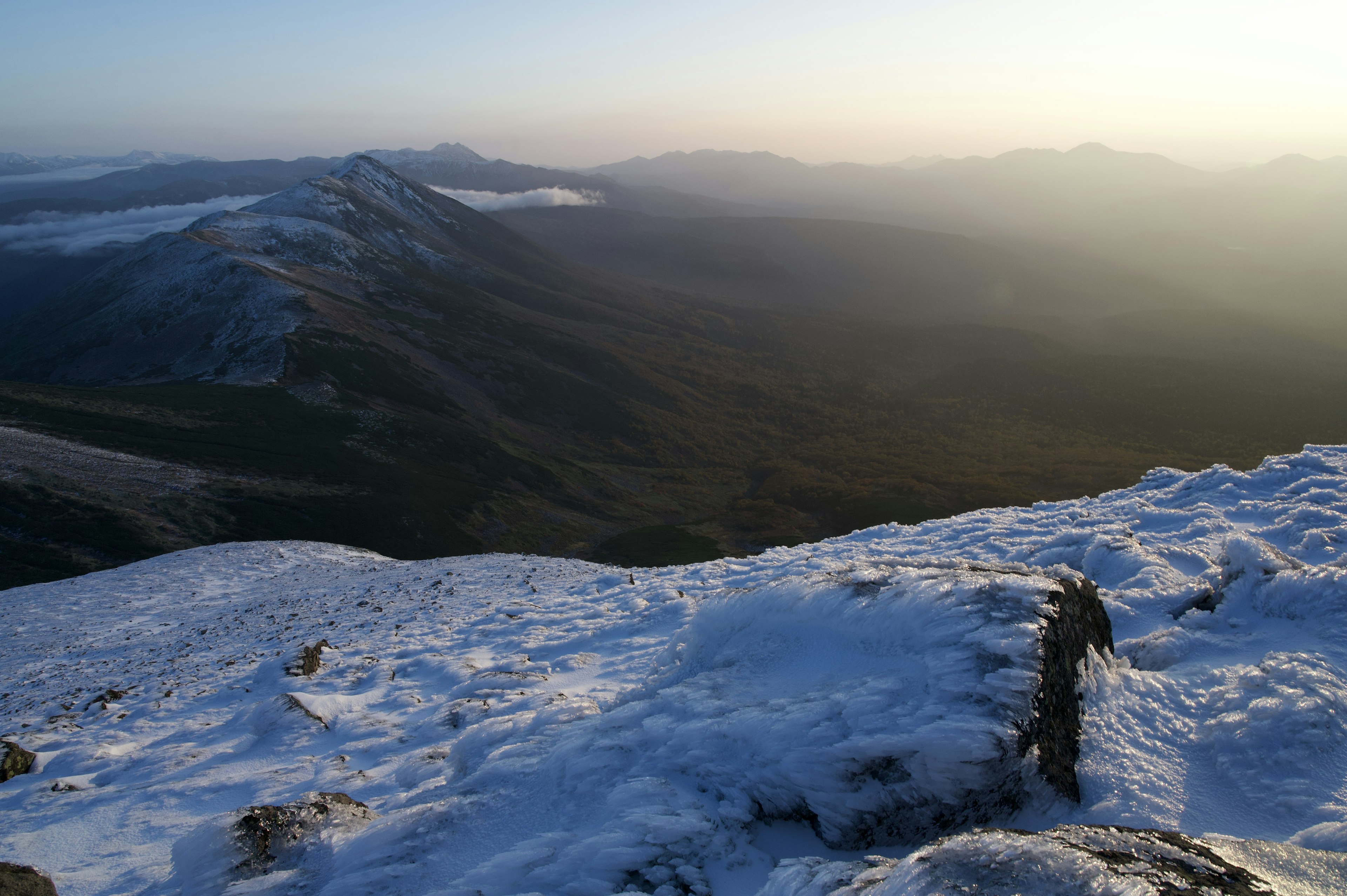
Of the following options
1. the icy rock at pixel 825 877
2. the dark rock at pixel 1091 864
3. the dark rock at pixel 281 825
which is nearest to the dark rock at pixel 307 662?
the dark rock at pixel 281 825

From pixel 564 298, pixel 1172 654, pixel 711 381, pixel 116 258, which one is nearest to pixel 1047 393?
pixel 711 381

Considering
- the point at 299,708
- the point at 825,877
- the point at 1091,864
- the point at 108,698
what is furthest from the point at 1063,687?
the point at 108,698

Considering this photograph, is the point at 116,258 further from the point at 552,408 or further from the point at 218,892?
the point at 218,892

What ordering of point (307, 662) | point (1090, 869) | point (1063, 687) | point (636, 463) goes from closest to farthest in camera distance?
point (1090, 869)
point (1063, 687)
point (307, 662)
point (636, 463)


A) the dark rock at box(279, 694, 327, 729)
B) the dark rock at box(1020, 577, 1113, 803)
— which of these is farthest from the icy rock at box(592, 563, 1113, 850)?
the dark rock at box(279, 694, 327, 729)

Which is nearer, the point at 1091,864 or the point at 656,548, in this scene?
the point at 1091,864

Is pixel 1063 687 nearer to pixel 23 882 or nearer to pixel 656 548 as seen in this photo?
pixel 23 882
